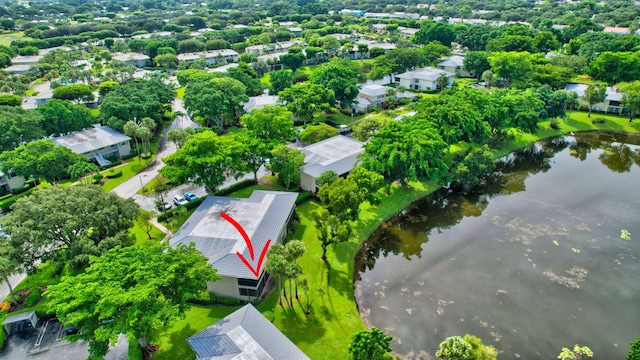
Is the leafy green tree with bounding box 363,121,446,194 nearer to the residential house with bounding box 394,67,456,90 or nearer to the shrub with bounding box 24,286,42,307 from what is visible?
the shrub with bounding box 24,286,42,307

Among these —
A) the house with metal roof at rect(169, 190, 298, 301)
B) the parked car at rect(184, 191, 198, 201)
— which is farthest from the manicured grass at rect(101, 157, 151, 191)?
the house with metal roof at rect(169, 190, 298, 301)

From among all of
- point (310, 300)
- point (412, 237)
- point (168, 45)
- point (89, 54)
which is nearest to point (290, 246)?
point (310, 300)

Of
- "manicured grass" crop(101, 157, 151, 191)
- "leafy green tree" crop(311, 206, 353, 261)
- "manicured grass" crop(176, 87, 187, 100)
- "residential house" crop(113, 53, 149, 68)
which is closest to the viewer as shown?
"leafy green tree" crop(311, 206, 353, 261)

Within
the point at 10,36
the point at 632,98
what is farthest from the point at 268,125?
the point at 10,36

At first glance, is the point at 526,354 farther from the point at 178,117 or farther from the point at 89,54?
the point at 89,54

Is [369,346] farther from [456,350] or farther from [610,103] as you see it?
[610,103]
